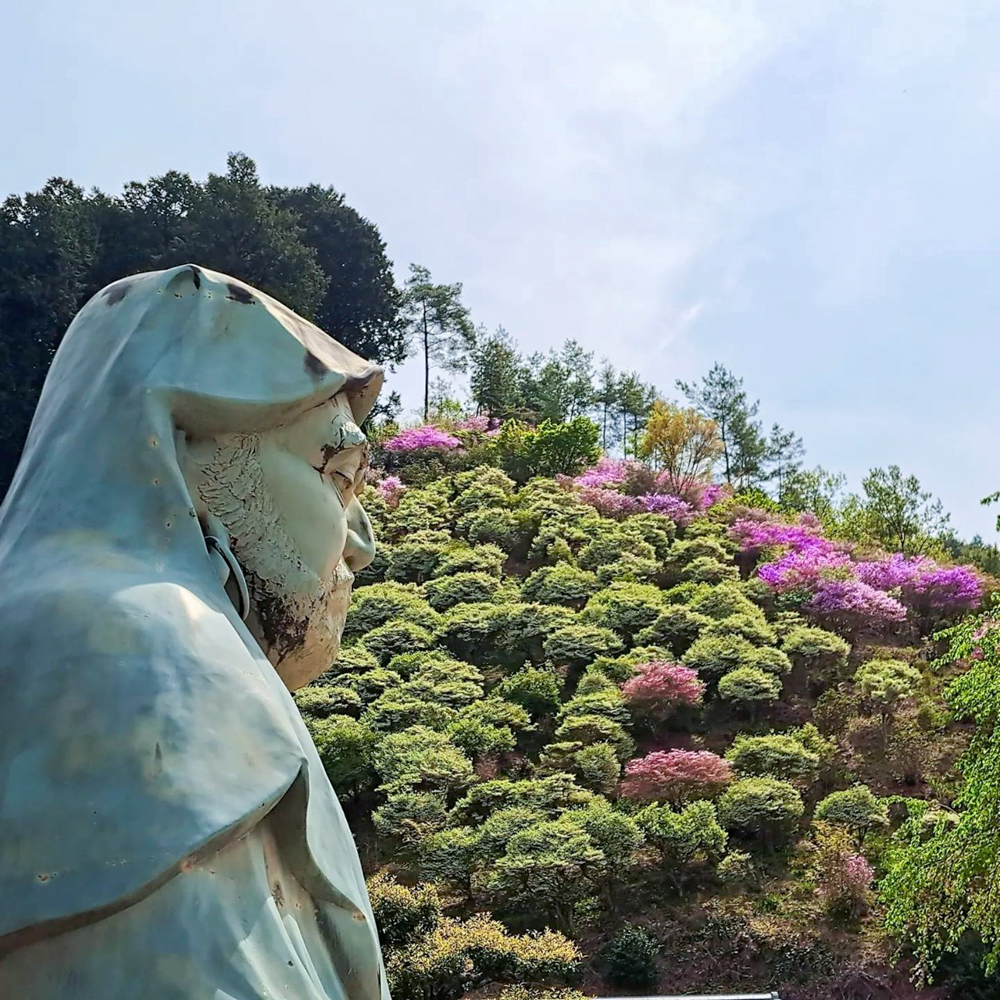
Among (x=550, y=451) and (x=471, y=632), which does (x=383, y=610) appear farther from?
(x=550, y=451)

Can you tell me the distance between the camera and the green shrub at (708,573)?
13.0 m

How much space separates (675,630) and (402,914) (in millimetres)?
5179

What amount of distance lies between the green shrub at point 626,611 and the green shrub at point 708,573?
3.70 feet

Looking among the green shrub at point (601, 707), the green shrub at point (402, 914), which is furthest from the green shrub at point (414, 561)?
the green shrub at point (402, 914)

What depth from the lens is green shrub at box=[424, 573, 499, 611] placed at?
12453 mm

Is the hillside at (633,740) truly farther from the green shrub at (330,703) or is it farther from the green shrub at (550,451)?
the green shrub at (550,451)

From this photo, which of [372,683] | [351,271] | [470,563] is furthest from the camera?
[351,271]

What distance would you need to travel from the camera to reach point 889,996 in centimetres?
661

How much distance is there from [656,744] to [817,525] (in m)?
7.05

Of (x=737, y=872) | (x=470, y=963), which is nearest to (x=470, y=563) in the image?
(x=737, y=872)

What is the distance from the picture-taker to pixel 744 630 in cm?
1109

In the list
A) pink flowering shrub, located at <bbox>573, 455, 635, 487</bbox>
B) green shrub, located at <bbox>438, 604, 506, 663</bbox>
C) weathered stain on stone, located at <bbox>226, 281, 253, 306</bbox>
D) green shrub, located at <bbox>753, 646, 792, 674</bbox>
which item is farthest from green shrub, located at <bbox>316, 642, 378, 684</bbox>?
weathered stain on stone, located at <bbox>226, 281, 253, 306</bbox>

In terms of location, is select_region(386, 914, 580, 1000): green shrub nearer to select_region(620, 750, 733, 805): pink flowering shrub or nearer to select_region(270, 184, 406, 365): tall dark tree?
select_region(620, 750, 733, 805): pink flowering shrub

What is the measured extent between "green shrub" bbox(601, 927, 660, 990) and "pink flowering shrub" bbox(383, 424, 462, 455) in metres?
11.7
